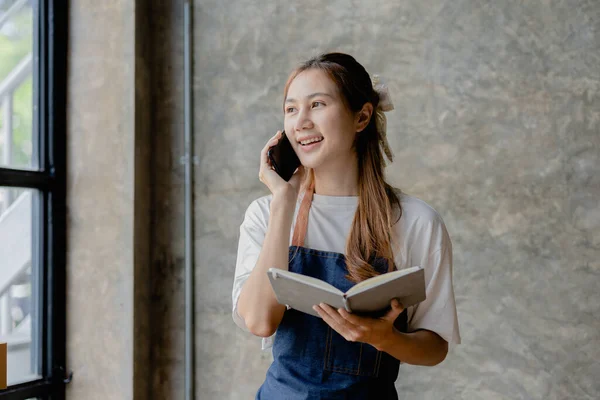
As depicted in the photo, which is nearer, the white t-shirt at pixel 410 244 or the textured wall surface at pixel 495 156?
the white t-shirt at pixel 410 244

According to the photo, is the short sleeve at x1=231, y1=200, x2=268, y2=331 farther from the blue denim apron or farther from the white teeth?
the white teeth

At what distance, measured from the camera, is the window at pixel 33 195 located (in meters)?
3.14

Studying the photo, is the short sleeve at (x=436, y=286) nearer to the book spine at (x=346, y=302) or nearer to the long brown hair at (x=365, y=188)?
the long brown hair at (x=365, y=188)

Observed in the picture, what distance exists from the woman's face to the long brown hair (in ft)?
0.10

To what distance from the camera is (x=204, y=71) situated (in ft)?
11.3

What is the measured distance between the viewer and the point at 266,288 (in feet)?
5.88

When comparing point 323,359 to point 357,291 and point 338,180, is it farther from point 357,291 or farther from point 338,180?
point 338,180

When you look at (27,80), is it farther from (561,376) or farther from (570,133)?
(561,376)

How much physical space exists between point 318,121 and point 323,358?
2.17 feet

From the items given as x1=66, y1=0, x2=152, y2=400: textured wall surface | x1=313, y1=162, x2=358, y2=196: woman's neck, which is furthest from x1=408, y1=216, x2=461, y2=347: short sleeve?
x1=66, y1=0, x2=152, y2=400: textured wall surface

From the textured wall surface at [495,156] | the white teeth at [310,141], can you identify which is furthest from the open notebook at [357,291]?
the textured wall surface at [495,156]

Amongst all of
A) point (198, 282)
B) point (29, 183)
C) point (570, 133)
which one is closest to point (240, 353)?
point (198, 282)

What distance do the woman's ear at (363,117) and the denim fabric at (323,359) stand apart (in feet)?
1.34

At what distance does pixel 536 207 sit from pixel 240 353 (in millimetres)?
1576
